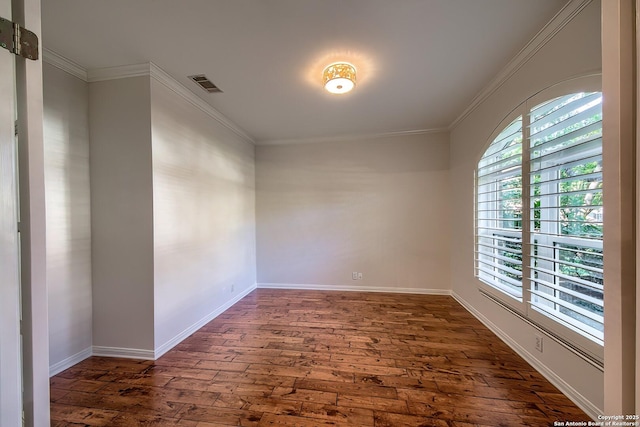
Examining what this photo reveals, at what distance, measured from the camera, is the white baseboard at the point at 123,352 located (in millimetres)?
2174

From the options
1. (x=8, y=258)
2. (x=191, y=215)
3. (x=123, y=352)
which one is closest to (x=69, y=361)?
(x=123, y=352)

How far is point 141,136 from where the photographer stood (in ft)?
7.02

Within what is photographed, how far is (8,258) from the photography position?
724mm

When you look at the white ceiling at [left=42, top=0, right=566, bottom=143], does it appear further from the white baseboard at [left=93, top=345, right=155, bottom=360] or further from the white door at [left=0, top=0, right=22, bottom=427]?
the white baseboard at [left=93, top=345, right=155, bottom=360]

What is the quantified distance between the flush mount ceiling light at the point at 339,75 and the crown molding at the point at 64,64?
Result: 217 cm

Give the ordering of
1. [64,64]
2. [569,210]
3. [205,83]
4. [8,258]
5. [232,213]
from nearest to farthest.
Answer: [8,258] < [569,210] < [64,64] < [205,83] < [232,213]

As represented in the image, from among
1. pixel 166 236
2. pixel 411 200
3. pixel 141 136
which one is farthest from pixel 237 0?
pixel 411 200

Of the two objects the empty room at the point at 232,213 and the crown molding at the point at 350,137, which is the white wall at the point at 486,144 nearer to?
the empty room at the point at 232,213

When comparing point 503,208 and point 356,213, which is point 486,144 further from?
point 356,213

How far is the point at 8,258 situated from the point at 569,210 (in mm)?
→ 2872

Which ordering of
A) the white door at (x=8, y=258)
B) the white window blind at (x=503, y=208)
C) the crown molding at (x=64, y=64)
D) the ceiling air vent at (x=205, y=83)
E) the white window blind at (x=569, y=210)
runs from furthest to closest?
the ceiling air vent at (x=205, y=83), the white window blind at (x=503, y=208), the crown molding at (x=64, y=64), the white window blind at (x=569, y=210), the white door at (x=8, y=258)

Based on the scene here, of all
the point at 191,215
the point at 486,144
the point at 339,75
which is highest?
the point at 339,75

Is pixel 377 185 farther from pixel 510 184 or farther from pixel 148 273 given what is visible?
pixel 148 273

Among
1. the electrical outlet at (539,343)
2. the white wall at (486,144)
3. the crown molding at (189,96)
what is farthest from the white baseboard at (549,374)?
the crown molding at (189,96)
